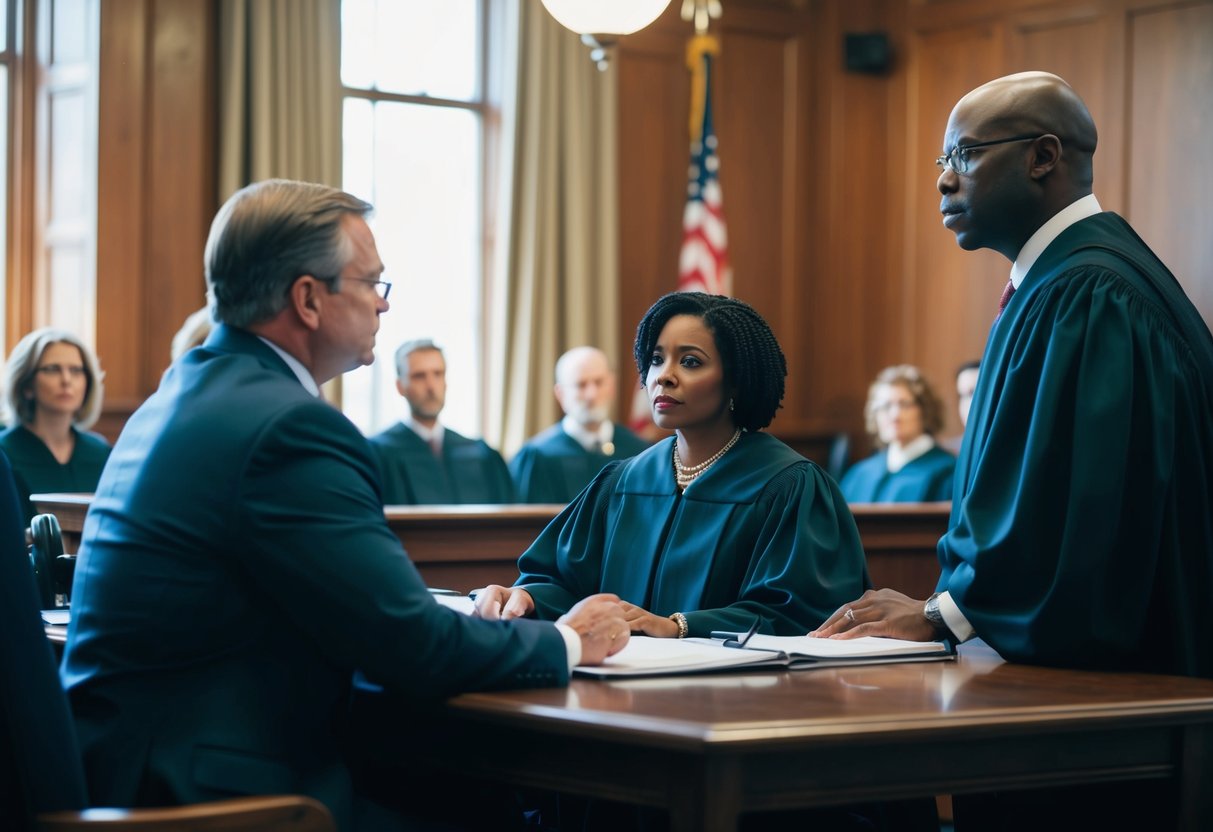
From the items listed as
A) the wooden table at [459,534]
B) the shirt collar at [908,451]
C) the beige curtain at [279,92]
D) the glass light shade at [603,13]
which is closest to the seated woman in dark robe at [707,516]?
the wooden table at [459,534]

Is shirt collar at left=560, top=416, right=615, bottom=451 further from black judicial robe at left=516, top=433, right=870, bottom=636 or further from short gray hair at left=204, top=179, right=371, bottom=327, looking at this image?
short gray hair at left=204, top=179, right=371, bottom=327

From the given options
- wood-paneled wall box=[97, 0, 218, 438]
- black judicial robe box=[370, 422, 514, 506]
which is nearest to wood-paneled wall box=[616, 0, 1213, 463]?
black judicial robe box=[370, 422, 514, 506]

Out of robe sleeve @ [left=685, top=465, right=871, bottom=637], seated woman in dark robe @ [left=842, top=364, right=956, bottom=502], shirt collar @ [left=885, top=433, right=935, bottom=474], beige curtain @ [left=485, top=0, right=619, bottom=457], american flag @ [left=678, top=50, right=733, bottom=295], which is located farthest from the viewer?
american flag @ [left=678, top=50, right=733, bottom=295]

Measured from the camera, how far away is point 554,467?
8.32 m

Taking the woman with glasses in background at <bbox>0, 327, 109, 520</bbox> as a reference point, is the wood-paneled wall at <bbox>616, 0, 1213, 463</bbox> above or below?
above

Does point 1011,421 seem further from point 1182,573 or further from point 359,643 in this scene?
point 359,643

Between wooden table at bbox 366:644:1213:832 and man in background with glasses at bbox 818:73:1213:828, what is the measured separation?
0.17m

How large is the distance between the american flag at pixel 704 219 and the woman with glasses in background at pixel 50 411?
3.77 metres

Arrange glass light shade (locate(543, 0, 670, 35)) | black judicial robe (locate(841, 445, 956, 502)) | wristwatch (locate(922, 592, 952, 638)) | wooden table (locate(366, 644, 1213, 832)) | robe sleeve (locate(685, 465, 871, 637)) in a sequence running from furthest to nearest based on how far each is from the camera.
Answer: black judicial robe (locate(841, 445, 956, 502)) → glass light shade (locate(543, 0, 670, 35)) → robe sleeve (locate(685, 465, 871, 637)) → wristwatch (locate(922, 592, 952, 638)) → wooden table (locate(366, 644, 1213, 832))

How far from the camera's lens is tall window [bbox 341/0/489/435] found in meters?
8.77

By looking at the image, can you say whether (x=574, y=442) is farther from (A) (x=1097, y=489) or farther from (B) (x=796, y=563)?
(A) (x=1097, y=489)

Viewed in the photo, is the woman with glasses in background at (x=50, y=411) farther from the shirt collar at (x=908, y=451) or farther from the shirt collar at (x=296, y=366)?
the shirt collar at (x=296, y=366)

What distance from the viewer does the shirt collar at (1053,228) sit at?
286 cm

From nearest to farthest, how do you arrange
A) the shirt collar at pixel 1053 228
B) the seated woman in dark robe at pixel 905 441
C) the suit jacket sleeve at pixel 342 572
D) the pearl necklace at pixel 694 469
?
the suit jacket sleeve at pixel 342 572 → the shirt collar at pixel 1053 228 → the pearl necklace at pixel 694 469 → the seated woman in dark robe at pixel 905 441
